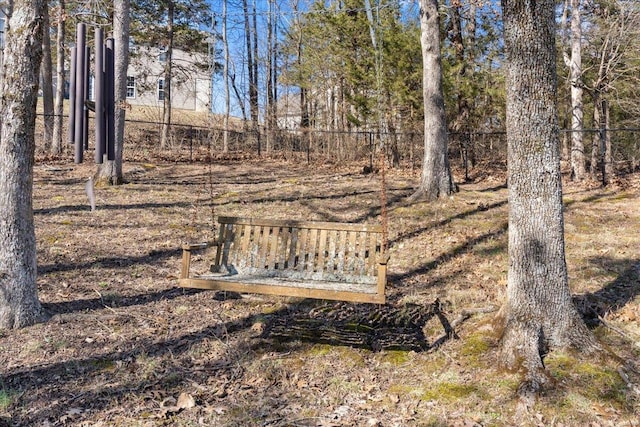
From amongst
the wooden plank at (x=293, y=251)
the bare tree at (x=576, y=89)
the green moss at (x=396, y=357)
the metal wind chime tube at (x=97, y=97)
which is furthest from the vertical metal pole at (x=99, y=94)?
the bare tree at (x=576, y=89)

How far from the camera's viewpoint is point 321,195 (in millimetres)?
10352

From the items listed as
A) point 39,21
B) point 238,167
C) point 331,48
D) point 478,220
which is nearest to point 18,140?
point 39,21

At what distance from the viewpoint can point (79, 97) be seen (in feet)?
15.5

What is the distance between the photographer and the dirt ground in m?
3.18

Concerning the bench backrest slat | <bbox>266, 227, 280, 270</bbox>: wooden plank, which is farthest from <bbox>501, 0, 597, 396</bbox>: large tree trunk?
<bbox>266, 227, 280, 270</bbox>: wooden plank

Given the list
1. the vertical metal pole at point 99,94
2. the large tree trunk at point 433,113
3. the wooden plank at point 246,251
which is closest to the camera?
the vertical metal pole at point 99,94

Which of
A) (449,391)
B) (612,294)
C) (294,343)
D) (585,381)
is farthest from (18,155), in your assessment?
(612,294)

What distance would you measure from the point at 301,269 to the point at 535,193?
223cm

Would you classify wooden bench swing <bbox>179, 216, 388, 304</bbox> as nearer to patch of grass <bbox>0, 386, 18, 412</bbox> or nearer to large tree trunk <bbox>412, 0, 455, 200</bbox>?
patch of grass <bbox>0, 386, 18, 412</bbox>

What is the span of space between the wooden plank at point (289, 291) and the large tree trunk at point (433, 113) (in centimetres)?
581

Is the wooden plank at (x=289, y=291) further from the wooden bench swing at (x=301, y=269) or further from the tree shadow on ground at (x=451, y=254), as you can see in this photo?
the tree shadow on ground at (x=451, y=254)

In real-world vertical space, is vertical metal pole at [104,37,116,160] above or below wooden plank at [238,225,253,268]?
above

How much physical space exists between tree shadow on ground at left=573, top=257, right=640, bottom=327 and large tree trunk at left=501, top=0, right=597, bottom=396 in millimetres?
868

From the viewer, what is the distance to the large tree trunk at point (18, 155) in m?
4.10
